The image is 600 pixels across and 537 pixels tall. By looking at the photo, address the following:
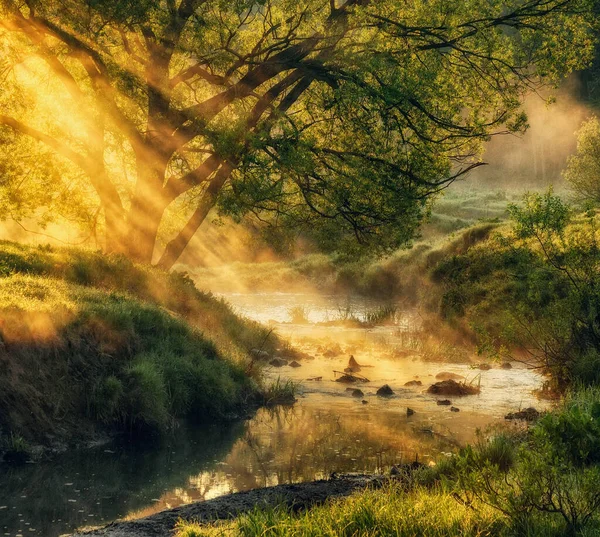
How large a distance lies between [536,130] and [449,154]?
3029 inches

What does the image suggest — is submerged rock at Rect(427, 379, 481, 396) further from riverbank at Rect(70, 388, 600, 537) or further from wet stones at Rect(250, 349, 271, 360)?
riverbank at Rect(70, 388, 600, 537)

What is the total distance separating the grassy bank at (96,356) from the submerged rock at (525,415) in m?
5.49

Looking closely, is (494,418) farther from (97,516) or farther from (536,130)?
(536,130)

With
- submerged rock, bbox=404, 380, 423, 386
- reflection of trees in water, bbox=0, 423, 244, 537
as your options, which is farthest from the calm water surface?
submerged rock, bbox=404, 380, 423, 386

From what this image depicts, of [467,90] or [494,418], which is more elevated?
[467,90]

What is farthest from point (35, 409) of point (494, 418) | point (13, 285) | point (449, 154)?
point (449, 154)

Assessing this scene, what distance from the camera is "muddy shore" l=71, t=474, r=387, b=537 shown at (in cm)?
965

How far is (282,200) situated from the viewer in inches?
832

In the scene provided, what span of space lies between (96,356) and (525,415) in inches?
321

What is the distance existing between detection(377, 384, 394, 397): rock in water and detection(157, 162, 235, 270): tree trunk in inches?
236

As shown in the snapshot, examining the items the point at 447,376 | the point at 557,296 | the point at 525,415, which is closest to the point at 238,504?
the point at 525,415

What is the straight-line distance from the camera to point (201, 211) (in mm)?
21422

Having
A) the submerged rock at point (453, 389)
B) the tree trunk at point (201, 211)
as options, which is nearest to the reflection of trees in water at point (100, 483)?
the submerged rock at point (453, 389)

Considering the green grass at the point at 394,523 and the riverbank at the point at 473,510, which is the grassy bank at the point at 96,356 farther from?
the green grass at the point at 394,523
